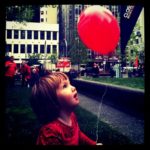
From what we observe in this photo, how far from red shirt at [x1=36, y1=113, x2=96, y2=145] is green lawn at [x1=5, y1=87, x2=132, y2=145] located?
0.10 metres

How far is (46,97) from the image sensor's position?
4.54 m

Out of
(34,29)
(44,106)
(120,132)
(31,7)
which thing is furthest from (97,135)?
(31,7)

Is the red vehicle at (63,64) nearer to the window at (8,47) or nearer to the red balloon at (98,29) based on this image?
the red balloon at (98,29)

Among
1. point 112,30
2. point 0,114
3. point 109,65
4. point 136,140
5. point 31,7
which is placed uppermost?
point 31,7

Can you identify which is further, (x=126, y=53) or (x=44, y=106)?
(x=126, y=53)

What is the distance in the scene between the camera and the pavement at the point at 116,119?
→ 181 inches

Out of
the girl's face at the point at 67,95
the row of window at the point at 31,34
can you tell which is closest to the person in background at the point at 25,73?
the row of window at the point at 31,34

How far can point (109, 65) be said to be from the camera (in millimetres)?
4891

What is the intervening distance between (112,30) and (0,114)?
2.72 metres

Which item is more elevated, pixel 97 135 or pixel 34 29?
pixel 34 29

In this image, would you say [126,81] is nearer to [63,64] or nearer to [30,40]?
[63,64]

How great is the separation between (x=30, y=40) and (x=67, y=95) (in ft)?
4.82

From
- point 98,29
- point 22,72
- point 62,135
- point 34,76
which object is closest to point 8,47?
point 22,72

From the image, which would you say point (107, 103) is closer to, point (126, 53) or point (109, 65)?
point (109, 65)
